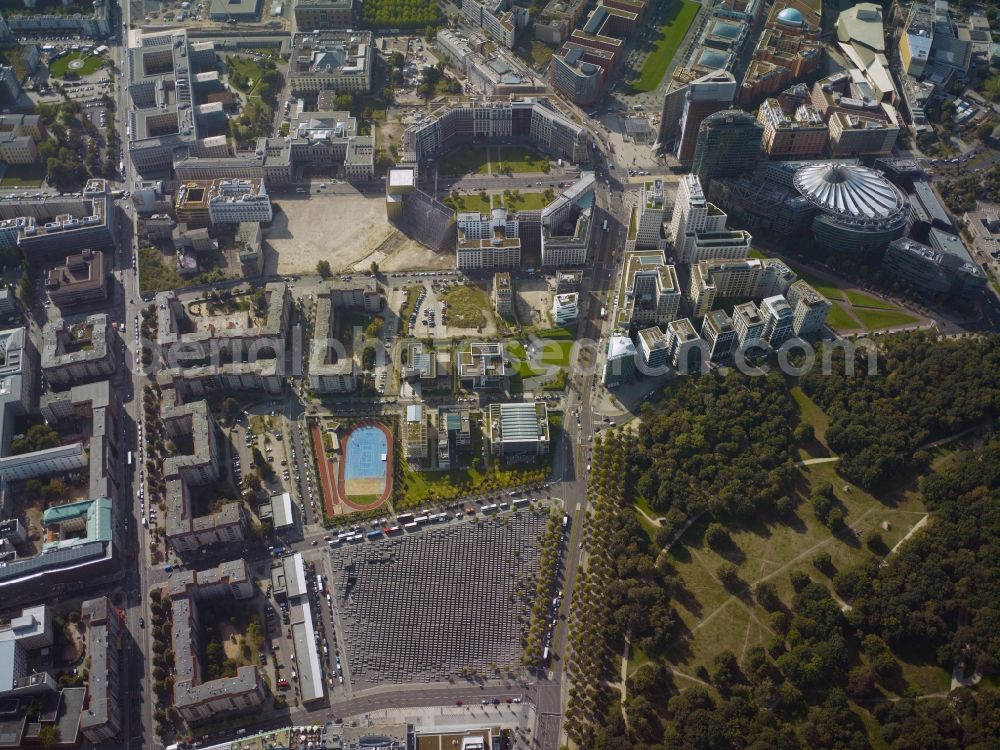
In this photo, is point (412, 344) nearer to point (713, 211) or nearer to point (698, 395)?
point (698, 395)

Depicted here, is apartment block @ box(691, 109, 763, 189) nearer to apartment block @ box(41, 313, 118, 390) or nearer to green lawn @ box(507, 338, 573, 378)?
green lawn @ box(507, 338, 573, 378)

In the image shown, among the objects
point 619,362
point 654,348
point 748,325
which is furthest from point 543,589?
point 748,325

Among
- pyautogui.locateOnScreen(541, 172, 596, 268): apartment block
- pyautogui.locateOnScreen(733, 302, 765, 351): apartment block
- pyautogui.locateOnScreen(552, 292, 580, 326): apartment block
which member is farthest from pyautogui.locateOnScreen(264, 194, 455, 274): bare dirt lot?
pyautogui.locateOnScreen(733, 302, 765, 351): apartment block

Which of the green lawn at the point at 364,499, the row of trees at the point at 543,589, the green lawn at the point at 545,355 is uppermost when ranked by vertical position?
the green lawn at the point at 545,355

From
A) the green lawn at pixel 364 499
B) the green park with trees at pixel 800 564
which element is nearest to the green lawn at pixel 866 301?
the green park with trees at pixel 800 564

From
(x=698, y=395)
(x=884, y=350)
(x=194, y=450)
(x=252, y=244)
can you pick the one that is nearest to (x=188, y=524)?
(x=194, y=450)

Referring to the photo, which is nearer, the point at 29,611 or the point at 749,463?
the point at 29,611

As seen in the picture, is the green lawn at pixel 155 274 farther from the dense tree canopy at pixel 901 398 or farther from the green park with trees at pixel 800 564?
the dense tree canopy at pixel 901 398
